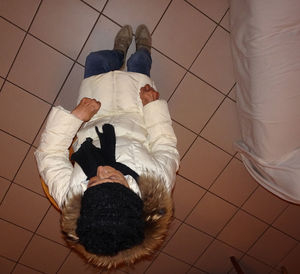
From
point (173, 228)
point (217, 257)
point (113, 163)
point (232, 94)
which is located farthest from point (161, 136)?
point (217, 257)

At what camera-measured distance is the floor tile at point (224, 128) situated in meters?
2.91

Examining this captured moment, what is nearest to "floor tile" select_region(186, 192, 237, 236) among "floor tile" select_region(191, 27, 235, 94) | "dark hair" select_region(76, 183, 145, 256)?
"floor tile" select_region(191, 27, 235, 94)

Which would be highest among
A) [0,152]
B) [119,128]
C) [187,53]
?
[187,53]

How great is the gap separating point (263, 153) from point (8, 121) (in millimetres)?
1990

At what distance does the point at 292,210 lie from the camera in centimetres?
341

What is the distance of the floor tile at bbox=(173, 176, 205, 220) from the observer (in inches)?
125

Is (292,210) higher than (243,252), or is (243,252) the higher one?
(292,210)

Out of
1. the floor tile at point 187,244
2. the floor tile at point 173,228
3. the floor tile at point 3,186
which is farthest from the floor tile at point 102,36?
the floor tile at point 187,244

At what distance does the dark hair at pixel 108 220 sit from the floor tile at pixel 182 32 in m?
1.45

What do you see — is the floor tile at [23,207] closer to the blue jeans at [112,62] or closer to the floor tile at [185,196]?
the floor tile at [185,196]

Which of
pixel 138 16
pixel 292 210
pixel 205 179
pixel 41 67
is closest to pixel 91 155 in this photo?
pixel 41 67

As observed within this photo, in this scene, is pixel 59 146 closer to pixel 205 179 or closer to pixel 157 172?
pixel 157 172

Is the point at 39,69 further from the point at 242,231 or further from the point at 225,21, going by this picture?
the point at 242,231

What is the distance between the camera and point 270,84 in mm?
2285
